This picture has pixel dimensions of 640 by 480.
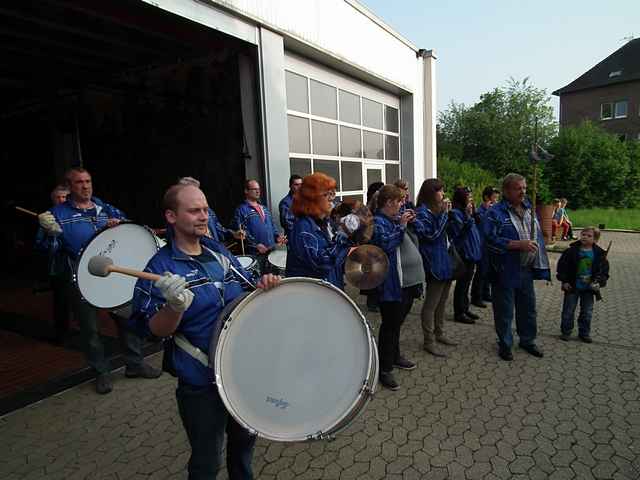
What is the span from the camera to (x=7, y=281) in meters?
8.69

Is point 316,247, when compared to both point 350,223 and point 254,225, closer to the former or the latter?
point 350,223

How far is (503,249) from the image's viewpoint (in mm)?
4152

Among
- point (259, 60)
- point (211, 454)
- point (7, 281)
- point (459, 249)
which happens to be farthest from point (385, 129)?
point (211, 454)

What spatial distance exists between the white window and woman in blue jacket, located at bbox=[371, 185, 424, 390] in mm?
4210

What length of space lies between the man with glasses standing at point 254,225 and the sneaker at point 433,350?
7.15ft

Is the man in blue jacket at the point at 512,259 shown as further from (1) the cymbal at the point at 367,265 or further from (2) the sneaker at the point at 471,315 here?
(1) the cymbal at the point at 367,265

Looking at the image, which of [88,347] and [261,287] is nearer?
[261,287]

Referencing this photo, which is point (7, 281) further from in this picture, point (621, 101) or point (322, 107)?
point (621, 101)

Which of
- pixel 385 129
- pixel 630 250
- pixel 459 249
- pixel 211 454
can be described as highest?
pixel 385 129

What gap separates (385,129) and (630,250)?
7906 millimetres

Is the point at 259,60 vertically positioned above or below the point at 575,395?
above

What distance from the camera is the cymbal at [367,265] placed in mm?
3193

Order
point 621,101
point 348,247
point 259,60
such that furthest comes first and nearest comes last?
point 621,101, point 259,60, point 348,247

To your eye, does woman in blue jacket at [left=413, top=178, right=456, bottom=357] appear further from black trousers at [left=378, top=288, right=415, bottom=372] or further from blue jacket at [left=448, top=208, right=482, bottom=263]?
blue jacket at [left=448, top=208, right=482, bottom=263]
